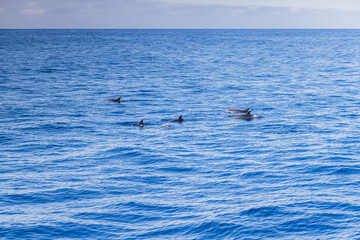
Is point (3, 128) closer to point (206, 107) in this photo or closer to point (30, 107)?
point (30, 107)

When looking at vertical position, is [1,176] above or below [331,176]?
above

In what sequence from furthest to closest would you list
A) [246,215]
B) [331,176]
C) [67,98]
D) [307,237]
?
[67,98] → [331,176] → [246,215] → [307,237]

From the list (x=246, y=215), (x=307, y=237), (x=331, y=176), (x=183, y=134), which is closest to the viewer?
(x=307, y=237)

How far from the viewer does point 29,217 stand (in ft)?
63.3

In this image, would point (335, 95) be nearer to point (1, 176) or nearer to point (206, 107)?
point (206, 107)

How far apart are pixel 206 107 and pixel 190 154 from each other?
17227 mm

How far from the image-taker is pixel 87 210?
65.3ft

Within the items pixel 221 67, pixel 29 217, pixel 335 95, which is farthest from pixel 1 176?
pixel 221 67

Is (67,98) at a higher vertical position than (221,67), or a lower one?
lower

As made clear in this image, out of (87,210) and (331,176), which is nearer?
(87,210)

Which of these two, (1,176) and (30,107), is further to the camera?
(30,107)

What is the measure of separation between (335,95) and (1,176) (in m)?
39.1

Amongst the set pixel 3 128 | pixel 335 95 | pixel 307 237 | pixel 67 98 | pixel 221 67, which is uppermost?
pixel 221 67

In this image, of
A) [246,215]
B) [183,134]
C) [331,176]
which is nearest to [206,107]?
[183,134]
